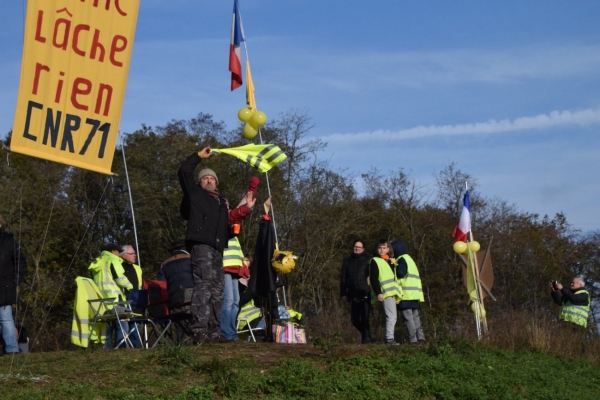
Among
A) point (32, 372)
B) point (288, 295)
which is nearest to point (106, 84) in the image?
point (32, 372)

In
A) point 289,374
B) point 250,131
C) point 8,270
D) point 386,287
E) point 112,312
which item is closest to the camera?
point 289,374

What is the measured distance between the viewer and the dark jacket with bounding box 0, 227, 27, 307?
1205cm

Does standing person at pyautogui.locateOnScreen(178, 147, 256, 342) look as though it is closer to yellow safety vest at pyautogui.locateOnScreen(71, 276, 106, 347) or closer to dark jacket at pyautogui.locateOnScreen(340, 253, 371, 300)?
yellow safety vest at pyautogui.locateOnScreen(71, 276, 106, 347)

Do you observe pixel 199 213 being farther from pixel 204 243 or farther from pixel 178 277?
pixel 178 277

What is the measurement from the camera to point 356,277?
15.4m

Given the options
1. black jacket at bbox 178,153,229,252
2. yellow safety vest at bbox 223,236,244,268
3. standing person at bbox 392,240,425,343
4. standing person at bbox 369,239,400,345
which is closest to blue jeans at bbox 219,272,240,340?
yellow safety vest at bbox 223,236,244,268

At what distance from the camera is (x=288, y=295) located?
102 ft

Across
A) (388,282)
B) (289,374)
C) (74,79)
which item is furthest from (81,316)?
(74,79)

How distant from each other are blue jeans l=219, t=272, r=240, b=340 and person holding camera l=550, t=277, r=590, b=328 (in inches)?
270

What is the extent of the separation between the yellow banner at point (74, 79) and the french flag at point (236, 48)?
27.0 ft

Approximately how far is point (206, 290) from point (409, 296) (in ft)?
15.0

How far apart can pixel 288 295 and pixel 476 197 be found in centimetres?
1608

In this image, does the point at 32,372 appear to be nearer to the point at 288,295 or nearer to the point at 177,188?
the point at 288,295

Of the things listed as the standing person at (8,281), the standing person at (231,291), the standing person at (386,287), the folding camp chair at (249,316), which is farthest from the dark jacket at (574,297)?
the standing person at (8,281)
